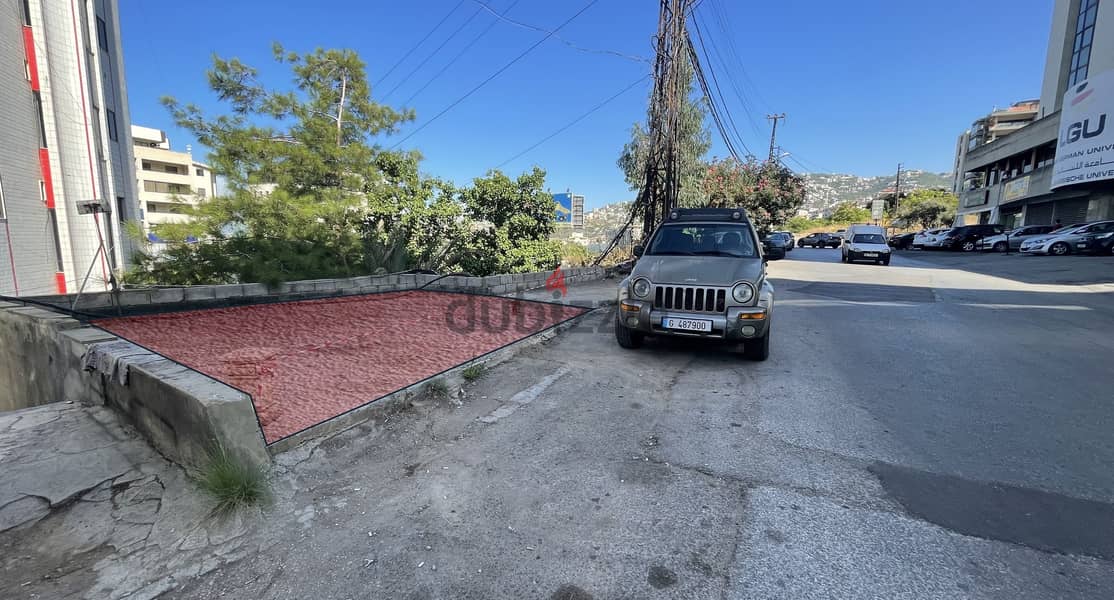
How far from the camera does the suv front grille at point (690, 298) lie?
16.6ft

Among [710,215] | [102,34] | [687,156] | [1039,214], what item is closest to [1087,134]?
[1039,214]

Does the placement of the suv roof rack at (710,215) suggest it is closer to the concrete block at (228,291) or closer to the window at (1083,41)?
the concrete block at (228,291)

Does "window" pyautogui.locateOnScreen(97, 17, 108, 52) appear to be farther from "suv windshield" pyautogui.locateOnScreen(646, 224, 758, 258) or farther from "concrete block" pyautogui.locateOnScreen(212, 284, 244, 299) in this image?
"suv windshield" pyautogui.locateOnScreen(646, 224, 758, 258)

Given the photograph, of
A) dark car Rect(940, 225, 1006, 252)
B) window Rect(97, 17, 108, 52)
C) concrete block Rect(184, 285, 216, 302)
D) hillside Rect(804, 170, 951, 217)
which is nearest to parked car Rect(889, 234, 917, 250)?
dark car Rect(940, 225, 1006, 252)

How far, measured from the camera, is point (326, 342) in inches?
235

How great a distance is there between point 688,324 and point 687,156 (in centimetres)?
1672

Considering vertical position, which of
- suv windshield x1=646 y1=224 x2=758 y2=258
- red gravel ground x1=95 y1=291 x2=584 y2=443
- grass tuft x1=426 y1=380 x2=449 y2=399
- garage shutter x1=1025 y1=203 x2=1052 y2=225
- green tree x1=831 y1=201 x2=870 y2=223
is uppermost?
green tree x1=831 y1=201 x2=870 y2=223

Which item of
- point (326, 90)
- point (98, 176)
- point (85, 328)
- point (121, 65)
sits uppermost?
point (121, 65)

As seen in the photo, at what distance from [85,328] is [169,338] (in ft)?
3.54

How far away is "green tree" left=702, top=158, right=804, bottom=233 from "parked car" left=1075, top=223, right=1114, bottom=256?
1148 cm

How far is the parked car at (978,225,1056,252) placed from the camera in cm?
2503

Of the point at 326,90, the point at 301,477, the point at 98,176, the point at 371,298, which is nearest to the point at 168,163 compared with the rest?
the point at 98,176

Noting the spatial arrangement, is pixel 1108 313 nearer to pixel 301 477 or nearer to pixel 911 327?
pixel 911 327

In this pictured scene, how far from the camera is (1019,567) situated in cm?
213
